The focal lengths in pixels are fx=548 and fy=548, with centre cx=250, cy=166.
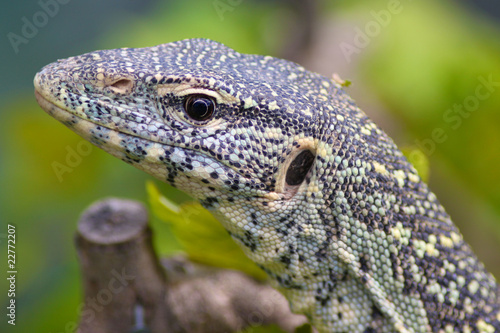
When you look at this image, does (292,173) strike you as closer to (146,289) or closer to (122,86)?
(122,86)

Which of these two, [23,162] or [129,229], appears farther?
[23,162]

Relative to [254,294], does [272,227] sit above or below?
above

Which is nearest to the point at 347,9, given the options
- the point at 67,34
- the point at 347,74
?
the point at 347,74

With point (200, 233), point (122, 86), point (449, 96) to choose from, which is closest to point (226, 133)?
point (122, 86)

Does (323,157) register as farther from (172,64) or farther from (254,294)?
(254,294)

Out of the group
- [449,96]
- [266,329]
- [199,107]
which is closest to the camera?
[199,107]
